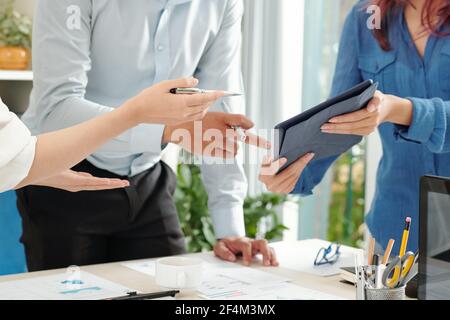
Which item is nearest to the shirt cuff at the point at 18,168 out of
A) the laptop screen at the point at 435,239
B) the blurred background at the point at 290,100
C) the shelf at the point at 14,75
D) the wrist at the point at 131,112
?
the wrist at the point at 131,112

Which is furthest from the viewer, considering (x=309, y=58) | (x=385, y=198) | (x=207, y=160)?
(x=309, y=58)

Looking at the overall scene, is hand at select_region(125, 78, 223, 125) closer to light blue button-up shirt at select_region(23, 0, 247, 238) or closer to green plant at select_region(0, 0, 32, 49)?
light blue button-up shirt at select_region(23, 0, 247, 238)

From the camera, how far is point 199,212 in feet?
10.9

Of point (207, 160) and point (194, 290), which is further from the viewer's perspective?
point (207, 160)

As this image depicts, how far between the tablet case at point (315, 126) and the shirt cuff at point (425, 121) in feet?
0.56

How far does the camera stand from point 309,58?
3.33 m

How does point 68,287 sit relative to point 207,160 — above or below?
below

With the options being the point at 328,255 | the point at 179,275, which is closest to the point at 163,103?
the point at 179,275

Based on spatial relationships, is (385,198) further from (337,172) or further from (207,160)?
(337,172)

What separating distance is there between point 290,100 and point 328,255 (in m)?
1.68

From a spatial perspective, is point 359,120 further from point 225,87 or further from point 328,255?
point 225,87

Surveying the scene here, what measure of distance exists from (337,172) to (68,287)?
211 centimetres

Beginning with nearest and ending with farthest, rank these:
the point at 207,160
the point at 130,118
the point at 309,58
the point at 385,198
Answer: the point at 130,118
the point at 385,198
the point at 207,160
the point at 309,58
